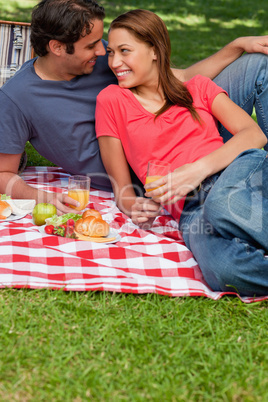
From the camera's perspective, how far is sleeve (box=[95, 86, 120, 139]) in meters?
3.37

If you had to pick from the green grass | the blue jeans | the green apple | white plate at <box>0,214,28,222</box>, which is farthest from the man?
the green grass

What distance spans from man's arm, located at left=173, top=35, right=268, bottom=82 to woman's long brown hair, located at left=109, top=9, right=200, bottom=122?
377 millimetres

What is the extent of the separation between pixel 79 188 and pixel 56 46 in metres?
1.03

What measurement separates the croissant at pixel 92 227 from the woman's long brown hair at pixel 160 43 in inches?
32.6

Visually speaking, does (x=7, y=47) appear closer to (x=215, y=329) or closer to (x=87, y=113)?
(x=87, y=113)

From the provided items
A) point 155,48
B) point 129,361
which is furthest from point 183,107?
point 129,361

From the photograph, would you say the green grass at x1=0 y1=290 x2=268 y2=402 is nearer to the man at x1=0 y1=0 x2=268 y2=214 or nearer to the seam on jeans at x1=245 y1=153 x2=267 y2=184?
the seam on jeans at x1=245 y1=153 x2=267 y2=184

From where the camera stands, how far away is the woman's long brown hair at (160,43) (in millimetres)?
3246

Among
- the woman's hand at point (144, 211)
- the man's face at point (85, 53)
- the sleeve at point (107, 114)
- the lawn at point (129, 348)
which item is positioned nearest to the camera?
the lawn at point (129, 348)

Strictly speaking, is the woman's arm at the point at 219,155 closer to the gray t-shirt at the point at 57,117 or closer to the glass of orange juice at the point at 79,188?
the glass of orange juice at the point at 79,188

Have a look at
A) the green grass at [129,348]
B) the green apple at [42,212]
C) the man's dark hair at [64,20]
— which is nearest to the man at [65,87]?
the man's dark hair at [64,20]

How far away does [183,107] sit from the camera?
3361 mm

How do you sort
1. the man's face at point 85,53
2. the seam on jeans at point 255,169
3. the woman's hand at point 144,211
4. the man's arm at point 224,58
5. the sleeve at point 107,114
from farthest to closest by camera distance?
the man's arm at point 224,58, the man's face at point 85,53, the sleeve at point 107,114, the woman's hand at point 144,211, the seam on jeans at point 255,169

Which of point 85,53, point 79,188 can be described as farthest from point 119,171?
point 85,53
